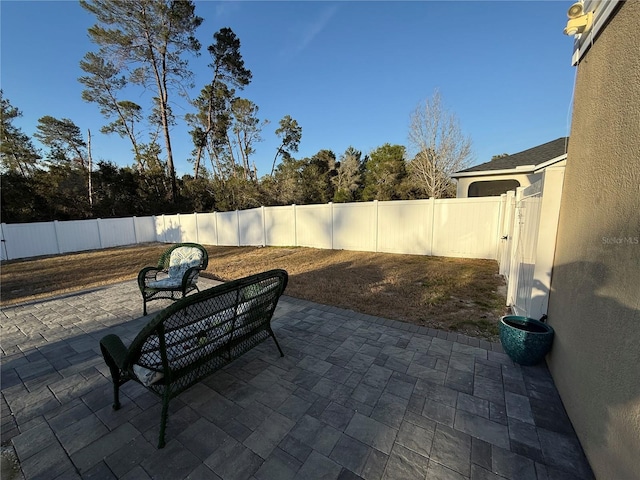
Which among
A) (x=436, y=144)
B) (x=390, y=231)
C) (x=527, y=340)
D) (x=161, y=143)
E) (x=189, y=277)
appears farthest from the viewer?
(x=161, y=143)

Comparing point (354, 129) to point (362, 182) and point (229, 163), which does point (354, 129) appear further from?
point (229, 163)

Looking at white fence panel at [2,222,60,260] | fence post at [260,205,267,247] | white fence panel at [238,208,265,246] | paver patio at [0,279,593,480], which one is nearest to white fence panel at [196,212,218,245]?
white fence panel at [238,208,265,246]

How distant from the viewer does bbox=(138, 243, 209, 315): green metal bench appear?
3814 mm

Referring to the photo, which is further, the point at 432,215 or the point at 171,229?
the point at 171,229

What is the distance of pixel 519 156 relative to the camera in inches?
426

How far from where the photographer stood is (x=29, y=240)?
11.6 metres

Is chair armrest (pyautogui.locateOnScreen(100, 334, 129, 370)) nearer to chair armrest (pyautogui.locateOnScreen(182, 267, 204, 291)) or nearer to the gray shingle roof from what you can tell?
chair armrest (pyautogui.locateOnScreen(182, 267, 204, 291))

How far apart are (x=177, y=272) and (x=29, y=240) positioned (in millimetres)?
13406

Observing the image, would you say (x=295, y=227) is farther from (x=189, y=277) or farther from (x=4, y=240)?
(x=4, y=240)

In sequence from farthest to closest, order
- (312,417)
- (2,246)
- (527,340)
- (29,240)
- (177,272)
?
(29,240) < (2,246) < (177,272) < (527,340) < (312,417)

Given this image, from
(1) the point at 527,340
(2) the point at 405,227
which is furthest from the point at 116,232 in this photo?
(1) the point at 527,340

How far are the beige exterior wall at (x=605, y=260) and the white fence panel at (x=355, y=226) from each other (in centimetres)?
663

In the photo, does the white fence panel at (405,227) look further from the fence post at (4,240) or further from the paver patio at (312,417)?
the fence post at (4,240)

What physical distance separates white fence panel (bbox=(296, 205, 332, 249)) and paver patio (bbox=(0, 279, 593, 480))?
6.89 metres
